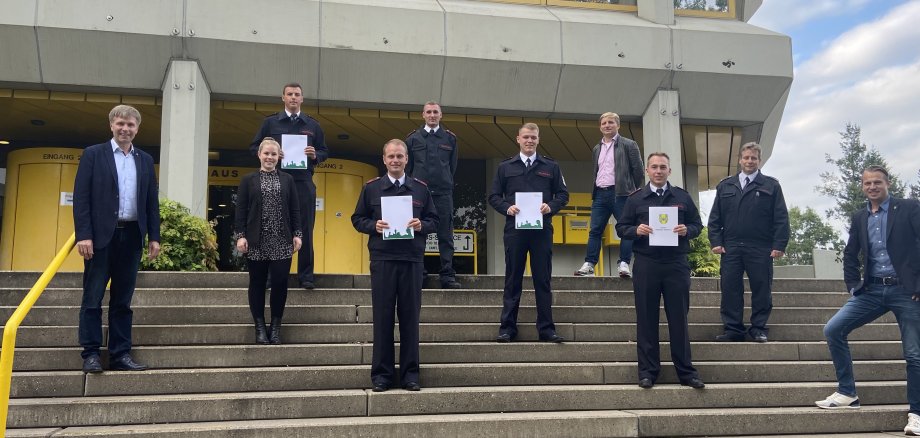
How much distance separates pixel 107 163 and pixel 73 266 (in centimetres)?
814

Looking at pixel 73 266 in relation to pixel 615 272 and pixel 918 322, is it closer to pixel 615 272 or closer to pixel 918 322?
pixel 615 272

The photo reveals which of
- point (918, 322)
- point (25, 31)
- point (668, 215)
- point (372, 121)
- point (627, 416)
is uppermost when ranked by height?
point (25, 31)

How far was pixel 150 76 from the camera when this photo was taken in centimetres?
1109

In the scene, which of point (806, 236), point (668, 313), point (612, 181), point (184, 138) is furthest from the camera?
point (806, 236)

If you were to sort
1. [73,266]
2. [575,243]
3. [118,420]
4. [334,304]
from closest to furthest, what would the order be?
1. [118,420]
2. [334,304]
3. [73,266]
4. [575,243]

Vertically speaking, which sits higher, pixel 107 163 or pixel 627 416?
pixel 107 163

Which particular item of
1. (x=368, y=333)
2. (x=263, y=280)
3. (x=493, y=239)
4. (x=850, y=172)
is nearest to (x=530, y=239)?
(x=368, y=333)

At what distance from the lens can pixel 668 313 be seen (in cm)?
582

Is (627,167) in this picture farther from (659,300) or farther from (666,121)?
(666,121)

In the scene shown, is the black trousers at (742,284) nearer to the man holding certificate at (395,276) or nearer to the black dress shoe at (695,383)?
the black dress shoe at (695,383)

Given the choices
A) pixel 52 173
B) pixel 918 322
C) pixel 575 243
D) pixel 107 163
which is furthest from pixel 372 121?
pixel 918 322

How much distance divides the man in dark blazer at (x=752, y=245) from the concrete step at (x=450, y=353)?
0.94 feet

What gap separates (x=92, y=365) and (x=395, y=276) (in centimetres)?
236

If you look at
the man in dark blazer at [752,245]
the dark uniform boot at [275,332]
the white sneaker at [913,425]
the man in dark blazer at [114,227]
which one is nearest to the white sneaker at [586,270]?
the man in dark blazer at [752,245]
